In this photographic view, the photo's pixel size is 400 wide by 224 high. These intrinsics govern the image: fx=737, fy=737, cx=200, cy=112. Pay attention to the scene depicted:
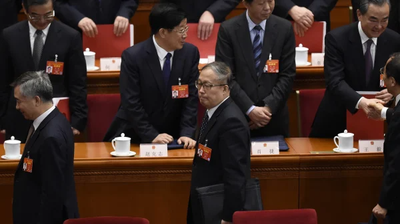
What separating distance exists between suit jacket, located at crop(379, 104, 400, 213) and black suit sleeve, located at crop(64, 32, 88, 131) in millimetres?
1775

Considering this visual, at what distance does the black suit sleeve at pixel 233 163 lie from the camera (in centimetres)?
310

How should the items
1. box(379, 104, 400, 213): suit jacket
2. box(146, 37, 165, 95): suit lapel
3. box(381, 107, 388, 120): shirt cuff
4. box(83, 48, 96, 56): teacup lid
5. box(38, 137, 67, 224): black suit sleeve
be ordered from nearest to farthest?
box(38, 137, 67, 224): black suit sleeve < box(379, 104, 400, 213): suit jacket < box(381, 107, 388, 120): shirt cuff < box(146, 37, 165, 95): suit lapel < box(83, 48, 96, 56): teacup lid

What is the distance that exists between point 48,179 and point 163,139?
0.96 metres

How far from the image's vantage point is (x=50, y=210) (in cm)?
307

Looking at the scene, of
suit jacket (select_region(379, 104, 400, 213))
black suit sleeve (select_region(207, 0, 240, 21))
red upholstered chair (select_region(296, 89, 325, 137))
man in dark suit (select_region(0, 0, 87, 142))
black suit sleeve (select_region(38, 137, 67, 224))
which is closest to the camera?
black suit sleeve (select_region(38, 137, 67, 224))

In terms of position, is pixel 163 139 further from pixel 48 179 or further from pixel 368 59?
pixel 368 59

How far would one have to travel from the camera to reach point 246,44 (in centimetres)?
401

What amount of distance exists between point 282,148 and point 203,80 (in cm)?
81

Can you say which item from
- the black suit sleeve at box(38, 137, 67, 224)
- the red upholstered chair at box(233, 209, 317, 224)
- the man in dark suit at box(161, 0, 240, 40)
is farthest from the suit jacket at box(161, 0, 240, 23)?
the red upholstered chair at box(233, 209, 317, 224)

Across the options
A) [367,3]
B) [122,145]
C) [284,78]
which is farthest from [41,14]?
[367,3]

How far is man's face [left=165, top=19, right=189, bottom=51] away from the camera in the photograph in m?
3.86

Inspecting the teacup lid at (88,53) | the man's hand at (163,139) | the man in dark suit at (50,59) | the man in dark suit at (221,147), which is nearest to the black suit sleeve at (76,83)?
the man in dark suit at (50,59)

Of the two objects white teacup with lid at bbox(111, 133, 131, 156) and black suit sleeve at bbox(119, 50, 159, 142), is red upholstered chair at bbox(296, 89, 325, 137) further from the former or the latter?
white teacup with lid at bbox(111, 133, 131, 156)

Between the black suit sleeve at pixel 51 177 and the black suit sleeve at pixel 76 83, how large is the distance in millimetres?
1091
